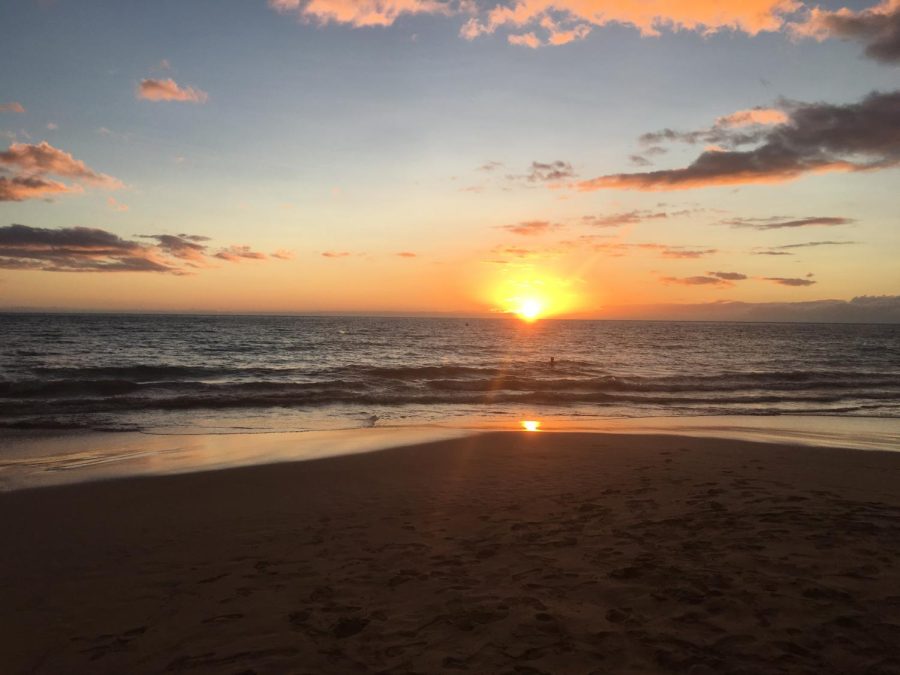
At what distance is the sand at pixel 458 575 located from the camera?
4426 millimetres

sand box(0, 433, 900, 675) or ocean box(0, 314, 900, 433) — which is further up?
sand box(0, 433, 900, 675)

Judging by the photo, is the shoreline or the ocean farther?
the ocean

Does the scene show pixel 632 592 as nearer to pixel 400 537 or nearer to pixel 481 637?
pixel 481 637

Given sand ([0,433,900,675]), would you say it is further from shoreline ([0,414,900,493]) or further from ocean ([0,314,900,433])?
ocean ([0,314,900,433])

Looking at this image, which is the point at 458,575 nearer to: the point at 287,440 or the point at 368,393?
the point at 287,440

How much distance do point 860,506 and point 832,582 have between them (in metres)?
3.45

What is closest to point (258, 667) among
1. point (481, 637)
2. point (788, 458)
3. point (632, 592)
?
point (481, 637)

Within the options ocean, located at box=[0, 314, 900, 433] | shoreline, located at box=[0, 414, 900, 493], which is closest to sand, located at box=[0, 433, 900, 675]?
shoreline, located at box=[0, 414, 900, 493]

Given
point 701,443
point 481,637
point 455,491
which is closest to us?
point 481,637

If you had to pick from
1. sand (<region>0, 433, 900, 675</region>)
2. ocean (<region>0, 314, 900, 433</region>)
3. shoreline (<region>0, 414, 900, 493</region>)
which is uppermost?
sand (<region>0, 433, 900, 675</region>)

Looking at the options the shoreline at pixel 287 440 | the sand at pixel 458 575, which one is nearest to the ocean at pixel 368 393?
the shoreline at pixel 287 440

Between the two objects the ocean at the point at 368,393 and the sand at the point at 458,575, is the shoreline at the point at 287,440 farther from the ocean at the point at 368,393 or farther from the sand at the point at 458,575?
the sand at the point at 458,575

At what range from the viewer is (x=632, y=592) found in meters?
5.32

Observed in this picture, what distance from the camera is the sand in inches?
174
